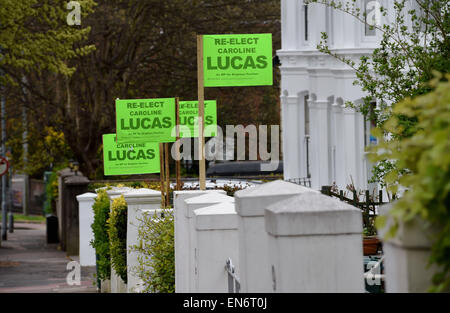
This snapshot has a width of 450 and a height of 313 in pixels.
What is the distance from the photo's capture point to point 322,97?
22.4 meters

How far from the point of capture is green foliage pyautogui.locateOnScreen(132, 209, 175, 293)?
1028 cm

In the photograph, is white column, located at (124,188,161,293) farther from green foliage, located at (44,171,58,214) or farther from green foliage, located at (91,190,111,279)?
green foliage, located at (44,171,58,214)

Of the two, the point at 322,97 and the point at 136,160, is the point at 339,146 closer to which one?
the point at 322,97

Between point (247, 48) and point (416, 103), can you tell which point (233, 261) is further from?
point (247, 48)

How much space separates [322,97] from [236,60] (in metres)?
11.4

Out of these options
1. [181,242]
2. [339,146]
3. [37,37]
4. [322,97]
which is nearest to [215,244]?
[181,242]

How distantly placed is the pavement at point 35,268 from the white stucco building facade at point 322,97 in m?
5.90

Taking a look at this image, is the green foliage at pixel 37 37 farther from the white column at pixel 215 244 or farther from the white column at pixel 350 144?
the white column at pixel 215 244

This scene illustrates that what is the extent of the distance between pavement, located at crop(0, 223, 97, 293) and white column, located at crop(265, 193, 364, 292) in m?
14.5

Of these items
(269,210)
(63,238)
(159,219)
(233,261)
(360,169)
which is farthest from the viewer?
(63,238)

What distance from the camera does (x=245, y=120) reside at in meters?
39.1

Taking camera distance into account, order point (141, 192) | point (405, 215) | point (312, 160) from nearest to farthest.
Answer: point (405, 215), point (141, 192), point (312, 160)

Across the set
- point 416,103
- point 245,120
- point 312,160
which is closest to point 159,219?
point 416,103
